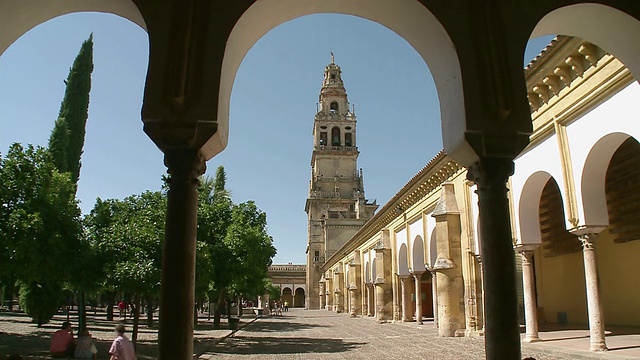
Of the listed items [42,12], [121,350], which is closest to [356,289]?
[121,350]

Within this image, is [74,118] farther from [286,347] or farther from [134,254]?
[286,347]

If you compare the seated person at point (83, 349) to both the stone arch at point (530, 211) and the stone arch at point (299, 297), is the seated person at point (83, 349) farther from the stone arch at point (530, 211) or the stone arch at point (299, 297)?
the stone arch at point (299, 297)

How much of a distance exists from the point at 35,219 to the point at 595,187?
46.0ft

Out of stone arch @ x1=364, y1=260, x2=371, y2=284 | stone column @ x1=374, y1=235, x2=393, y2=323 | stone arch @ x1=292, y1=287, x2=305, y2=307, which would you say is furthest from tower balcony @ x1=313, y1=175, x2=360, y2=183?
stone column @ x1=374, y1=235, x2=393, y2=323

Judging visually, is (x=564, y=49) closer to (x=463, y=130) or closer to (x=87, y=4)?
(x=463, y=130)

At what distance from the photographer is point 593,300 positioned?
10.9 meters

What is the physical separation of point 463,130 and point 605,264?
1530cm

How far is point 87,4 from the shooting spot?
5391mm

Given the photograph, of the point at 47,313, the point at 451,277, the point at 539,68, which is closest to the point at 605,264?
the point at 451,277

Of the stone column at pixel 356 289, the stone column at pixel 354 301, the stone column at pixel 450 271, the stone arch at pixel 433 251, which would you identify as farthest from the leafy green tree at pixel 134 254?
the stone column at pixel 354 301

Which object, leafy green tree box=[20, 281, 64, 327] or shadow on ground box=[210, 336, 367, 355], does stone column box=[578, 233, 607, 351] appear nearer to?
shadow on ground box=[210, 336, 367, 355]

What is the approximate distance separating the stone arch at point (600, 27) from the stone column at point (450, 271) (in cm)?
1242

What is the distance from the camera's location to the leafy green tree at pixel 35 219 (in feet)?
42.4

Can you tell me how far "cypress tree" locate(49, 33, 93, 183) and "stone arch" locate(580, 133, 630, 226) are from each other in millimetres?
25044
